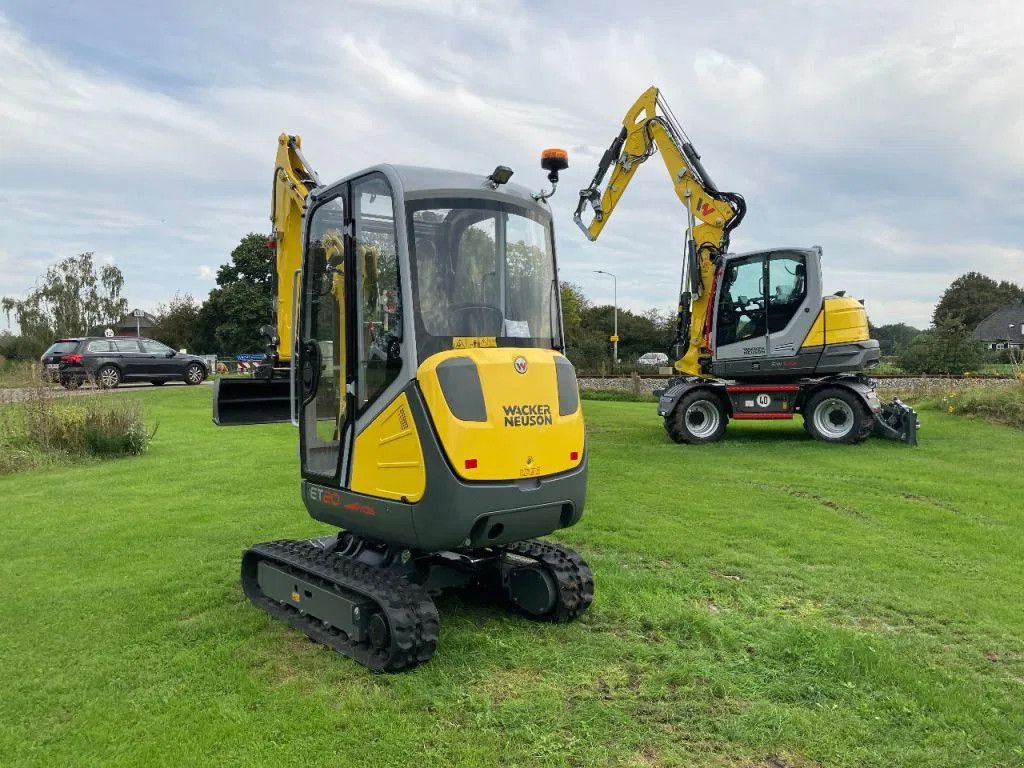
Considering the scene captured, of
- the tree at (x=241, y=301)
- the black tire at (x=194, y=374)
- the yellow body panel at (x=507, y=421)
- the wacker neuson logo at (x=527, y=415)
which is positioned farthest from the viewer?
the tree at (x=241, y=301)

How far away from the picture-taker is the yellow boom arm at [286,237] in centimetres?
643

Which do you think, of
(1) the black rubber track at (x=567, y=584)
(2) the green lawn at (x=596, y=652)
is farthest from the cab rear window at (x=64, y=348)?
(1) the black rubber track at (x=567, y=584)

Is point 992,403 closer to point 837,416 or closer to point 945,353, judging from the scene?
point 837,416

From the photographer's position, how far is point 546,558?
5016 millimetres

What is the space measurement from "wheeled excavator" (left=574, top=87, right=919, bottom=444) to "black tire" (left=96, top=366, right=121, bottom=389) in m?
14.0

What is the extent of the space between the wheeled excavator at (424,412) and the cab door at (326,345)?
0.01m

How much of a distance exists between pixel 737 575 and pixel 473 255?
324 centimetres

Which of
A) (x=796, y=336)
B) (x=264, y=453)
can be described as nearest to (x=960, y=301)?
(x=796, y=336)

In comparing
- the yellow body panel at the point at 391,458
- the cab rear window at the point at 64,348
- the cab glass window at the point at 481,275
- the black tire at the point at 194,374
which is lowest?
the yellow body panel at the point at 391,458

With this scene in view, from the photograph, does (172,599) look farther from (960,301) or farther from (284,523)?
(960,301)

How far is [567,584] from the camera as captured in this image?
4.81 metres

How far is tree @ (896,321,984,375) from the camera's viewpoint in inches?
1122

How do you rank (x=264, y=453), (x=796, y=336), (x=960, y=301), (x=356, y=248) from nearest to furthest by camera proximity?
1. (x=356, y=248)
2. (x=264, y=453)
3. (x=796, y=336)
4. (x=960, y=301)

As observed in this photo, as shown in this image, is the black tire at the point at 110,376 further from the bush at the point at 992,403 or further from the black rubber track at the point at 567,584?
the bush at the point at 992,403
